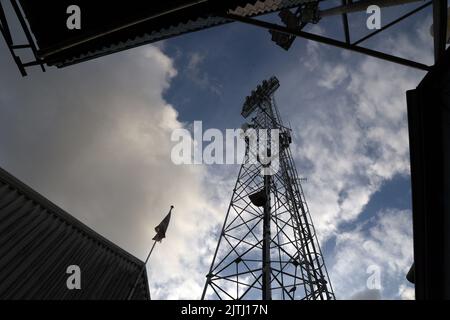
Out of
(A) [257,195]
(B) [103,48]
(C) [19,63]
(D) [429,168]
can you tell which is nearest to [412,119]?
(D) [429,168]

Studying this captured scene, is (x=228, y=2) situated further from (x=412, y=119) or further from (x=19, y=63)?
(x=19, y=63)

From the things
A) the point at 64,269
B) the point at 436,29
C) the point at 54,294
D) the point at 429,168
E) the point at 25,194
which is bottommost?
the point at 54,294

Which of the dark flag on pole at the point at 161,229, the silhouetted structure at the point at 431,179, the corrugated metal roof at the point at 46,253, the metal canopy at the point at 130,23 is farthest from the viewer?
the dark flag on pole at the point at 161,229

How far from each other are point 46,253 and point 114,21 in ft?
22.8

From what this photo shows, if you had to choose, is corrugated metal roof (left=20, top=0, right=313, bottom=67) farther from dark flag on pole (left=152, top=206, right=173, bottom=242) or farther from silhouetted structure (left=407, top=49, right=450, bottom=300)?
dark flag on pole (left=152, top=206, right=173, bottom=242)

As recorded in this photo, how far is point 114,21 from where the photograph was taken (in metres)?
5.05

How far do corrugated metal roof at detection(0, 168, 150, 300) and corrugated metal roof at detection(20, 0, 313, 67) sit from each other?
4.57 m

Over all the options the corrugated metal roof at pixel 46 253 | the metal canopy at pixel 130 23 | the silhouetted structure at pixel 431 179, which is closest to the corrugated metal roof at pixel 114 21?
the metal canopy at pixel 130 23

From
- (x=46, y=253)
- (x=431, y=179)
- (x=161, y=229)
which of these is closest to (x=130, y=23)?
(x=431, y=179)

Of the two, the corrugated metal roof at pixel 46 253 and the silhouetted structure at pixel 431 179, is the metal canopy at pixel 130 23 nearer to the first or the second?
the silhouetted structure at pixel 431 179

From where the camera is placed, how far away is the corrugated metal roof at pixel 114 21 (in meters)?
4.84

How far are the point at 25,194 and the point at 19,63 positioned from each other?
4289mm

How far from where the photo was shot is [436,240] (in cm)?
390

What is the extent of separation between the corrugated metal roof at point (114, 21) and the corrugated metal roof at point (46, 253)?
15.0 ft
